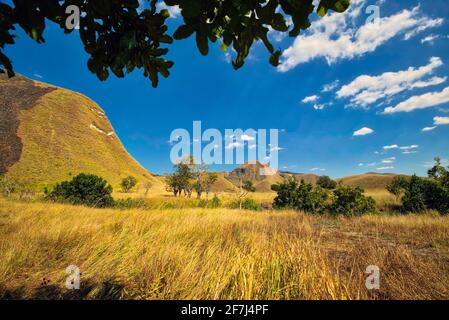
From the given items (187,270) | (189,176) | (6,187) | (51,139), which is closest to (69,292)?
(187,270)

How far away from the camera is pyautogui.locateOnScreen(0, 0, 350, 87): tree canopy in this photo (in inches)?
40.5

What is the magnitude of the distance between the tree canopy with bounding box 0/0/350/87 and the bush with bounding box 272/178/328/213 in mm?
15430

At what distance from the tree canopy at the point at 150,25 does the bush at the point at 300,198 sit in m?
15.4

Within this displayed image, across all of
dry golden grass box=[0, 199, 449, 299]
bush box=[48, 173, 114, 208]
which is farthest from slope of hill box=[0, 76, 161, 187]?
dry golden grass box=[0, 199, 449, 299]

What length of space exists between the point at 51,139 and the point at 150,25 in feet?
244

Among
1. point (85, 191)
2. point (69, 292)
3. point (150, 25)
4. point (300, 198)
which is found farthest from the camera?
point (300, 198)

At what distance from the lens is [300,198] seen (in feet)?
52.4

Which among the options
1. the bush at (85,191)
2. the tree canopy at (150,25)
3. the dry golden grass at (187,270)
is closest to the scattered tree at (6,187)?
the bush at (85,191)

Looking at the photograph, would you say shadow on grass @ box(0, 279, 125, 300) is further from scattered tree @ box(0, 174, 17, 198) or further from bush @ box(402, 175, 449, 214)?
scattered tree @ box(0, 174, 17, 198)

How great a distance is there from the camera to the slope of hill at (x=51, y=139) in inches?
1947

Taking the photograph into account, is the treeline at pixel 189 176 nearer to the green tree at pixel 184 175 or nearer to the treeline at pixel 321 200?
the green tree at pixel 184 175

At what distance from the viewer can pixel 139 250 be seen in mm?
3105

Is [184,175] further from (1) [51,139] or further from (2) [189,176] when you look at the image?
(1) [51,139]

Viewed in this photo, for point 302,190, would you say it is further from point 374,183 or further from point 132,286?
point 374,183
